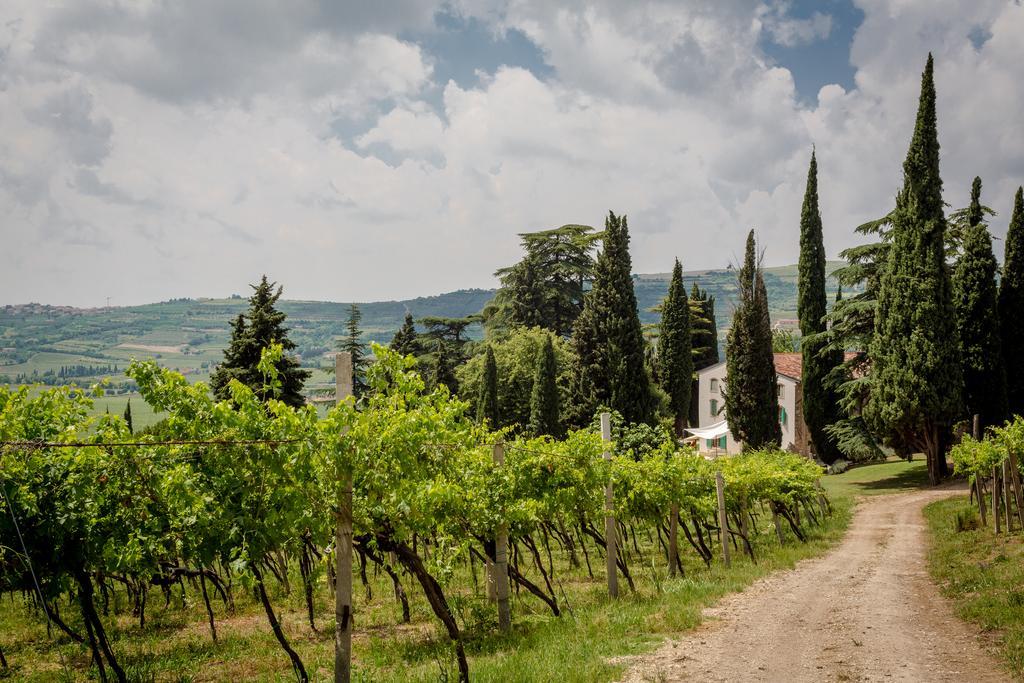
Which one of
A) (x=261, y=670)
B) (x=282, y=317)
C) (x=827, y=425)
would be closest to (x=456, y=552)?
(x=261, y=670)

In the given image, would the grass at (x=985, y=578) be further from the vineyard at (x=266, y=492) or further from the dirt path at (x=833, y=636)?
the vineyard at (x=266, y=492)

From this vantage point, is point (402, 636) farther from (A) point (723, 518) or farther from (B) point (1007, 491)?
(B) point (1007, 491)

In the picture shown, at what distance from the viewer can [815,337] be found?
3759 cm

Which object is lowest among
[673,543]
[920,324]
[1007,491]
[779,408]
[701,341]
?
[673,543]

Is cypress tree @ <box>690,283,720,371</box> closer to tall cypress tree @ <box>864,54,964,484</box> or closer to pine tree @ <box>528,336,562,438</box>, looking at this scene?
pine tree @ <box>528,336,562,438</box>

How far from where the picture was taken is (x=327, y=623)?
40.8 feet

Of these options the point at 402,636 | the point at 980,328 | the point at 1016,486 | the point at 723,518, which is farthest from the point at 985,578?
the point at 980,328

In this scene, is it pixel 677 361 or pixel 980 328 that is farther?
pixel 677 361

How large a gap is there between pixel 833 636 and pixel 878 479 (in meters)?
27.4

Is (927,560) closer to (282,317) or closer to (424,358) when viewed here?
(282,317)

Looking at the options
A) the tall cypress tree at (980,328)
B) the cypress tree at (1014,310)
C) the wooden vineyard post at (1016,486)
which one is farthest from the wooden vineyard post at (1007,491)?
the cypress tree at (1014,310)

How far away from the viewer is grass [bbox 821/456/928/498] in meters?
30.8

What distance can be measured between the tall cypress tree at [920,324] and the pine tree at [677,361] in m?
17.5

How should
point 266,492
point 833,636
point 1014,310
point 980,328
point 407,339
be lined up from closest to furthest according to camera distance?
point 266,492, point 833,636, point 980,328, point 1014,310, point 407,339
